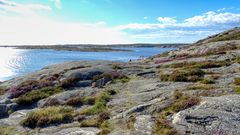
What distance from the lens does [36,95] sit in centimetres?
2292

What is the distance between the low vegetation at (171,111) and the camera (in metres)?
12.1

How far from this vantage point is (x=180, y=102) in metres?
14.7

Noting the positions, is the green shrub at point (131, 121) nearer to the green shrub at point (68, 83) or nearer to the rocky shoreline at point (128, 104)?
the rocky shoreline at point (128, 104)

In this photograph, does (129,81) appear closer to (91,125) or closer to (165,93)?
(165,93)

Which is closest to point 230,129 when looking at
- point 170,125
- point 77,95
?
point 170,125

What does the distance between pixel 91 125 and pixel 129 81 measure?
1043cm

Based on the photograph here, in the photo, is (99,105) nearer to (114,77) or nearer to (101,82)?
(101,82)

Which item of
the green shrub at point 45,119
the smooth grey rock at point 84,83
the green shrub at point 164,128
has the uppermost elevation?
the green shrub at point 164,128

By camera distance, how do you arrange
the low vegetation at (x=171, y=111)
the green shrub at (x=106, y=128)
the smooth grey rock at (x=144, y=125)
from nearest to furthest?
the low vegetation at (x=171, y=111) → the smooth grey rock at (x=144, y=125) → the green shrub at (x=106, y=128)

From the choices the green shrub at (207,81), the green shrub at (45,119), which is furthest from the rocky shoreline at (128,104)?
the green shrub at (207,81)

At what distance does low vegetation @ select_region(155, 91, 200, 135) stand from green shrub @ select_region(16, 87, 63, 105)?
1087cm

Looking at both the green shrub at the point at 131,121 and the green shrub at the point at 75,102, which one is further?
the green shrub at the point at 75,102

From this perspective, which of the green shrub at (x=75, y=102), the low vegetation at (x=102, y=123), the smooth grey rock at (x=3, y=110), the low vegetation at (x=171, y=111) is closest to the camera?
the low vegetation at (x=171, y=111)

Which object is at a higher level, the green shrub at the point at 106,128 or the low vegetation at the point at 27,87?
the green shrub at the point at 106,128
